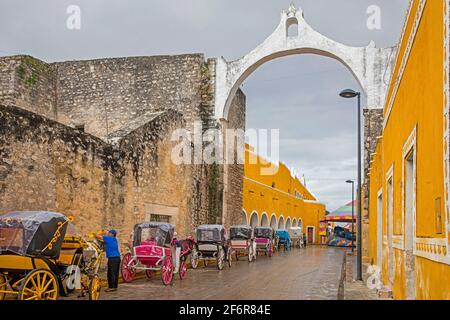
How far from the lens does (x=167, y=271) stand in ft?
34.9

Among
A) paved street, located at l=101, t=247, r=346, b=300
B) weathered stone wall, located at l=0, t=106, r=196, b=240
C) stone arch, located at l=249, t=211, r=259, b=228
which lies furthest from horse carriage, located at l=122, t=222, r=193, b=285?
stone arch, located at l=249, t=211, r=259, b=228

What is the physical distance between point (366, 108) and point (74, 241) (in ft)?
41.3

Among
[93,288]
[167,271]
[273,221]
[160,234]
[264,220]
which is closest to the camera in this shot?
[93,288]

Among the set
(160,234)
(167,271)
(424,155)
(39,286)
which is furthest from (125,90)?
(424,155)

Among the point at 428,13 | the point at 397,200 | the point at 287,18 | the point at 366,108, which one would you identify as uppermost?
the point at 287,18

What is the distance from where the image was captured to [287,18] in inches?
758

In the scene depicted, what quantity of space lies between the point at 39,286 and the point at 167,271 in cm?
418

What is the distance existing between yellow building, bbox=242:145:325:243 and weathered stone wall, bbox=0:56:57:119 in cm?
1029

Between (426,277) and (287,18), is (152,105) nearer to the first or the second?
(287,18)

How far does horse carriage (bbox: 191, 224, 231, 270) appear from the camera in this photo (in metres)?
14.7

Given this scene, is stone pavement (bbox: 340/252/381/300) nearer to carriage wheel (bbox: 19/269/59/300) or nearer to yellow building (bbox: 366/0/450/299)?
yellow building (bbox: 366/0/450/299)

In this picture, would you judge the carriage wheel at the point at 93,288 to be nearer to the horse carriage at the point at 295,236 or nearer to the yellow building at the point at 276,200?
the yellow building at the point at 276,200

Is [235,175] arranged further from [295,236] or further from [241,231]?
[295,236]
